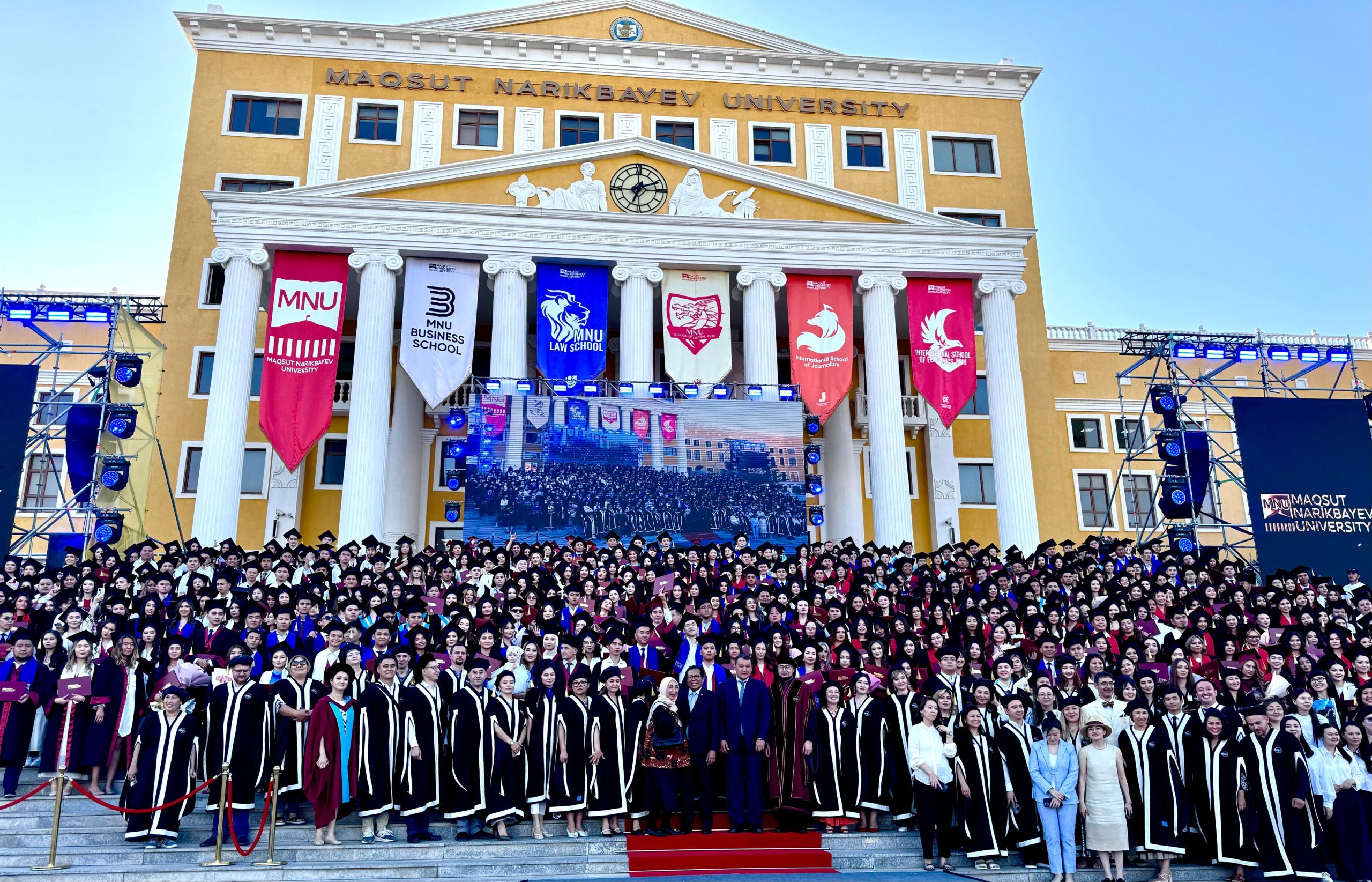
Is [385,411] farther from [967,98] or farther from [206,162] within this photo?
[967,98]

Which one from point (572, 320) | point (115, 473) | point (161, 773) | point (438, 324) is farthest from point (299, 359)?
point (161, 773)

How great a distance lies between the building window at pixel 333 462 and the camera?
26844 mm

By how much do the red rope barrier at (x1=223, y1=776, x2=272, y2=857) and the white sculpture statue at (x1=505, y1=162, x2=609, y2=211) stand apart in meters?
17.2

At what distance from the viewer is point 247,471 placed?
87.7ft

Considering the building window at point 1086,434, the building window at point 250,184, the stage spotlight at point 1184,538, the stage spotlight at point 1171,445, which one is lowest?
the stage spotlight at point 1184,538

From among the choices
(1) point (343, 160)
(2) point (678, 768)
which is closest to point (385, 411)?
(1) point (343, 160)

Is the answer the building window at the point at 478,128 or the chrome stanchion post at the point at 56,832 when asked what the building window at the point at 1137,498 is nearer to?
A: the building window at the point at 478,128

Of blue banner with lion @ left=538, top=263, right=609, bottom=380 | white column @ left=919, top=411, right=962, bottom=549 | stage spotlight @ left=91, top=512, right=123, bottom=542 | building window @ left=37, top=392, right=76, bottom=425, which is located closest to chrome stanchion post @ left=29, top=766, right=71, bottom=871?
stage spotlight @ left=91, top=512, right=123, bottom=542

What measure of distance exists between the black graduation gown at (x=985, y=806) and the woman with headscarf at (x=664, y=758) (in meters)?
2.57

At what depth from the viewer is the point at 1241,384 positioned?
31562 millimetres

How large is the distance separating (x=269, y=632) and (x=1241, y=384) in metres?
29.2

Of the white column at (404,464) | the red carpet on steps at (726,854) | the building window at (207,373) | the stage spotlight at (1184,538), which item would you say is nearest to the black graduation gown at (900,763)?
the red carpet on steps at (726,854)

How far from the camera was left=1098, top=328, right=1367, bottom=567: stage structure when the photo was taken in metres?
22.8

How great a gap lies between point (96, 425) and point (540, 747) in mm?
16262
